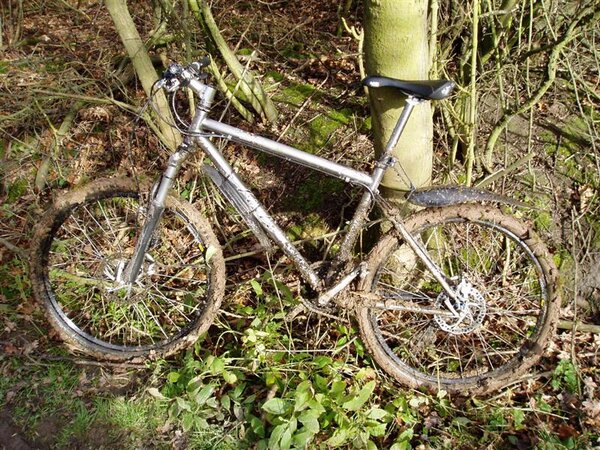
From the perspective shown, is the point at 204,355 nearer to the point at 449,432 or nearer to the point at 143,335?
the point at 143,335

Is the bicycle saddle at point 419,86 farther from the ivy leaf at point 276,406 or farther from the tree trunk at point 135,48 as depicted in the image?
the ivy leaf at point 276,406

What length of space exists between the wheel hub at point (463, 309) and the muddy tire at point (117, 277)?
4.41 feet

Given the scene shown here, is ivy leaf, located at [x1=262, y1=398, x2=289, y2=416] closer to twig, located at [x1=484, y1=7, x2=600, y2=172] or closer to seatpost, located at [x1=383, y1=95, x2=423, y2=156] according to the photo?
seatpost, located at [x1=383, y1=95, x2=423, y2=156]

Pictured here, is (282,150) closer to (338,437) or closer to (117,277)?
(117,277)

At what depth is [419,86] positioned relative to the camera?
2.35 meters

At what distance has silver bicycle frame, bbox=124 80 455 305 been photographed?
2516 millimetres

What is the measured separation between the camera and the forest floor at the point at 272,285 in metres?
2.78

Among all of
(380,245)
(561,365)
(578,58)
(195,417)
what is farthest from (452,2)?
(195,417)

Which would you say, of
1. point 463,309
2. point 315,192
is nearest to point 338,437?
point 463,309

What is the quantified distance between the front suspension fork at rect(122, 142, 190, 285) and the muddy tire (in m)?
0.09

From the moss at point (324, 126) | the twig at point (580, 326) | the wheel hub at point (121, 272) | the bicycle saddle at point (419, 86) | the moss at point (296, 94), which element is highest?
the bicycle saddle at point (419, 86)

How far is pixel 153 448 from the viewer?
2840 mm

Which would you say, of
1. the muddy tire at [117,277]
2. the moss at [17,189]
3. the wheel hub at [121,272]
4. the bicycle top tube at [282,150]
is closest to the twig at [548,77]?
the bicycle top tube at [282,150]

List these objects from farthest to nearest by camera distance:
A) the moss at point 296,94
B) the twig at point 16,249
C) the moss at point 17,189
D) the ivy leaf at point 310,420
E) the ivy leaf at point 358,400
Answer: the moss at point 17,189 < the moss at point 296,94 < the twig at point 16,249 < the ivy leaf at point 358,400 < the ivy leaf at point 310,420
